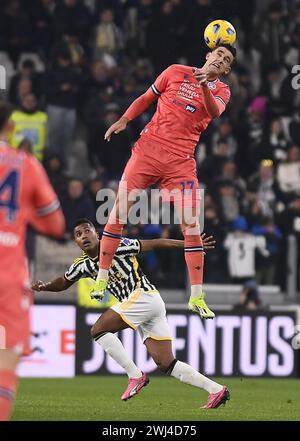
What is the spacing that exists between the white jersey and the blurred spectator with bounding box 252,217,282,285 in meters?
0.12

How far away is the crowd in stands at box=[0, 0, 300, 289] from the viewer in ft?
68.3

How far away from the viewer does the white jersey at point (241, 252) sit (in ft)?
67.6

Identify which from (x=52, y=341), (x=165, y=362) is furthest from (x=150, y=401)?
(x=52, y=341)

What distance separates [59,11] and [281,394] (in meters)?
9.60

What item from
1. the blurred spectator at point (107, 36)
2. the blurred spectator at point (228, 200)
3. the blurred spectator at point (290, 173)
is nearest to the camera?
the blurred spectator at point (228, 200)

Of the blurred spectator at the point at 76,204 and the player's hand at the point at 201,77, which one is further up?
the player's hand at the point at 201,77

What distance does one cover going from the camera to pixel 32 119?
2145 centimetres

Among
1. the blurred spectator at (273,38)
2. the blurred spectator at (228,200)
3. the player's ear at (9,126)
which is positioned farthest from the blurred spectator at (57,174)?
the player's ear at (9,126)

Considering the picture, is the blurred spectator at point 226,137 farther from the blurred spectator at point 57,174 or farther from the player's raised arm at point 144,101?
the player's raised arm at point 144,101

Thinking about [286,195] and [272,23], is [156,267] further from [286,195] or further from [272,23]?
[272,23]

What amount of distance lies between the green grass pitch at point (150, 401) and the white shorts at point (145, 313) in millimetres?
841

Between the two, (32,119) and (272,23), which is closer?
(32,119)

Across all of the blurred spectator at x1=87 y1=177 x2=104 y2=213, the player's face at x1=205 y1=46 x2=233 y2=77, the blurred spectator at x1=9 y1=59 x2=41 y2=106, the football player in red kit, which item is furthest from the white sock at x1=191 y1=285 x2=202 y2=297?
the blurred spectator at x1=9 y1=59 x2=41 y2=106
